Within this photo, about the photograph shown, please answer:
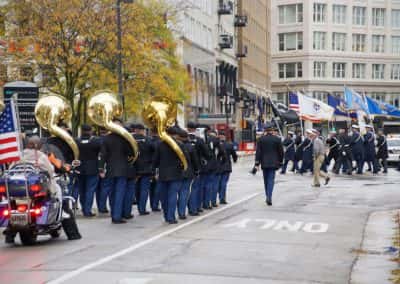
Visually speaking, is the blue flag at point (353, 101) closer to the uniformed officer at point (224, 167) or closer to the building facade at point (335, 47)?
the uniformed officer at point (224, 167)

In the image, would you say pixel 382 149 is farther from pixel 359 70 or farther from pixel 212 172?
pixel 359 70

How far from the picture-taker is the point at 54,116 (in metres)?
17.7

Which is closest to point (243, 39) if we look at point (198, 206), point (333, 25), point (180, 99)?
point (333, 25)

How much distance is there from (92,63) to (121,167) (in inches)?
819

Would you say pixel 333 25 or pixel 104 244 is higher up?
pixel 333 25

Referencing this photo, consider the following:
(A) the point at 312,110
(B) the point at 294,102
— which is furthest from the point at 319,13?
(A) the point at 312,110

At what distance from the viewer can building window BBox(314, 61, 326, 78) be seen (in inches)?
4550

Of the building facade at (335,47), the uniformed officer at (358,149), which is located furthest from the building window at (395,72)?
the uniformed officer at (358,149)

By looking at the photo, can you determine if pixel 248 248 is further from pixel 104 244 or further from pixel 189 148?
pixel 189 148

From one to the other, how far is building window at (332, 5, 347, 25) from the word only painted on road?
10208cm

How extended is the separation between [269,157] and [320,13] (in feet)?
321

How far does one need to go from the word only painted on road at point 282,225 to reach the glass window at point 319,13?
100587 mm

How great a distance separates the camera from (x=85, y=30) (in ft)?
117

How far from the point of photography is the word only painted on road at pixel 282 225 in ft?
51.5
